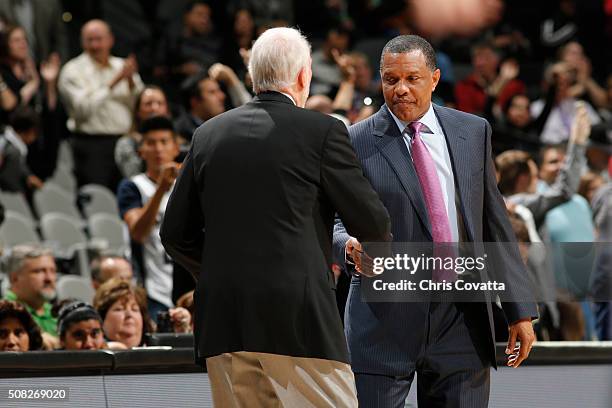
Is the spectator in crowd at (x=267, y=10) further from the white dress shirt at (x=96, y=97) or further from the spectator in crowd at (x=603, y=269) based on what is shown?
the spectator in crowd at (x=603, y=269)

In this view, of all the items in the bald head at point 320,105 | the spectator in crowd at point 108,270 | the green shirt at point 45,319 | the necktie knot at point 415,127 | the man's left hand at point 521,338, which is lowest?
the green shirt at point 45,319

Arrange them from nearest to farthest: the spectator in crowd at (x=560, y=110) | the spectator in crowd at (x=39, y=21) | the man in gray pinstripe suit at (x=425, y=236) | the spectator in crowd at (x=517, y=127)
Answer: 1. the man in gray pinstripe suit at (x=425, y=236)
2. the spectator in crowd at (x=517, y=127)
3. the spectator in crowd at (x=39, y=21)
4. the spectator in crowd at (x=560, y=110)

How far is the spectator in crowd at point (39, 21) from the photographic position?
10.9 m

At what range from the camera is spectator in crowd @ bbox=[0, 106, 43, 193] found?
927cm

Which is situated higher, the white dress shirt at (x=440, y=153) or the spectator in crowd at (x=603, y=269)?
the white dress shirt at (x=440, y=153)

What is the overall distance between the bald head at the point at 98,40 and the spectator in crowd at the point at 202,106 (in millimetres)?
1512

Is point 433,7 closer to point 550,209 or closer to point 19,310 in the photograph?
point 550,209

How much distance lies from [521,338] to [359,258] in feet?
1.99

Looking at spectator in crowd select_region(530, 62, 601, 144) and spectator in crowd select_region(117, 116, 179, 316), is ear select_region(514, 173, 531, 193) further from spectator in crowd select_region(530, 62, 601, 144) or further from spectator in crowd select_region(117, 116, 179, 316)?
spectator in crowd select_region(530, 62, 601, 144)

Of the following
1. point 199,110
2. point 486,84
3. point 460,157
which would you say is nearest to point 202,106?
point 199,110

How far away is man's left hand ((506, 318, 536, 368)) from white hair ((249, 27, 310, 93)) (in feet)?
3.54

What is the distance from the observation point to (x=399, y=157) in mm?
3881

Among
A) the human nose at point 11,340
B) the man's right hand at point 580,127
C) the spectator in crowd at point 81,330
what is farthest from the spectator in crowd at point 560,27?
the human nose at point 11,340

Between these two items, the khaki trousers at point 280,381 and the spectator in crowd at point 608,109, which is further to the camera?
the spectator in crowd at point 608,109
